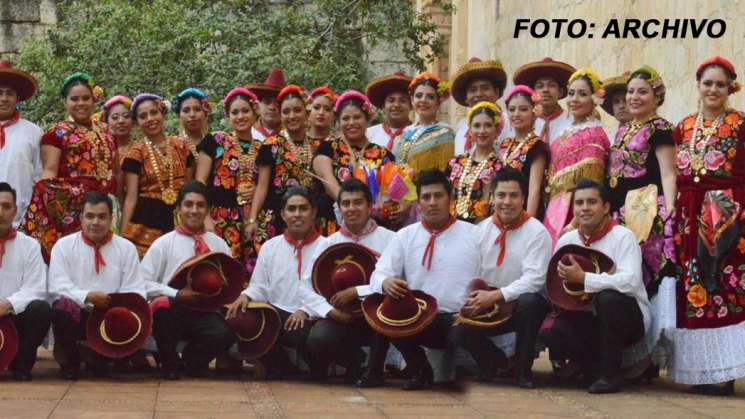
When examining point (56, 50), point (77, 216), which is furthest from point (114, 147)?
point (56, 50)

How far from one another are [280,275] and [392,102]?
2.03m

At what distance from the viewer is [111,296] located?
834 cm

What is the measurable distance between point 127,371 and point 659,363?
9.83 feet

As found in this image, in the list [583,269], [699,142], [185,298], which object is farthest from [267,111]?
[699,142]

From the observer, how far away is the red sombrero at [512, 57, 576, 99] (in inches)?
385

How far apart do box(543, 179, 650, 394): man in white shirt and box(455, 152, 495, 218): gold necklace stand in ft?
2.81

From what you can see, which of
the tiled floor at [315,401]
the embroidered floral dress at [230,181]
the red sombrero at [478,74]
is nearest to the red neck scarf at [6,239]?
the tiled floor at [315,401]

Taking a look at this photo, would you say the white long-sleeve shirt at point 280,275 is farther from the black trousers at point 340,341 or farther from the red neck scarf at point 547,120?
the red neck scarf at point 547,120

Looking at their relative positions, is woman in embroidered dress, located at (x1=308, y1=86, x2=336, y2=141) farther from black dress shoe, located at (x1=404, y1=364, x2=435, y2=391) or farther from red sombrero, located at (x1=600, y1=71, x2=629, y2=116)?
black dress shoe, located at (x1=404, y1=364, x2=435, y2=391)

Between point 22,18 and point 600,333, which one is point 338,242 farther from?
point 22,18

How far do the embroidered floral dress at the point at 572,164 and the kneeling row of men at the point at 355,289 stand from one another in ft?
1.49

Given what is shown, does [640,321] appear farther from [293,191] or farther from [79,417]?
[79,417]

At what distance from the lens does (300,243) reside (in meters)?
8.70

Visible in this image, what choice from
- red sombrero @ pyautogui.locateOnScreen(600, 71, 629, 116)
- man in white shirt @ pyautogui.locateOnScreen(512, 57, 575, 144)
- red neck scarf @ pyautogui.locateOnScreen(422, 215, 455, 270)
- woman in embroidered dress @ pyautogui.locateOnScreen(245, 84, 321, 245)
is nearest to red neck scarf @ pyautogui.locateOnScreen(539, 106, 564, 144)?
man in white shirt @ pyautogui.locateOnScreen(512, 57, 575, 144)
